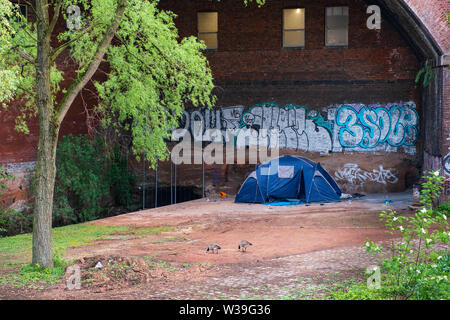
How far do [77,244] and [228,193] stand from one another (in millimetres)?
10947

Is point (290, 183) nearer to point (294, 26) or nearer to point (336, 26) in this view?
point (294, 26)

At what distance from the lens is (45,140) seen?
27.8ft

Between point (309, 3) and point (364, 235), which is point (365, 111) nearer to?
point (309, 3)

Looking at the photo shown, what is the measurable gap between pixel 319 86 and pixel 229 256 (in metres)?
13.3

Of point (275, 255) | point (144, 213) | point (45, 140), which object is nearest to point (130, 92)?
point (45, 140)

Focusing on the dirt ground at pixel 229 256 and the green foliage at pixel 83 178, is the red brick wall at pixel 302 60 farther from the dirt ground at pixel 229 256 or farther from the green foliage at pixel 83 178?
the dirt ground at pixel 229 256

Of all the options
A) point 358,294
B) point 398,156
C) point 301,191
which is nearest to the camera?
point 358,294

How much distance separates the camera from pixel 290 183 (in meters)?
18.5

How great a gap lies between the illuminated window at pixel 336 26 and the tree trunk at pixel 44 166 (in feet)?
50.3

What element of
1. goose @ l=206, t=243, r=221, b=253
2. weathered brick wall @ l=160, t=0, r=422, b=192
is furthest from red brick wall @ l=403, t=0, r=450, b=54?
goose @ l=206, t=243, r=221, b=253

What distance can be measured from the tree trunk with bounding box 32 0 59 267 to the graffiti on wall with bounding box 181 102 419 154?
1368 centimetres

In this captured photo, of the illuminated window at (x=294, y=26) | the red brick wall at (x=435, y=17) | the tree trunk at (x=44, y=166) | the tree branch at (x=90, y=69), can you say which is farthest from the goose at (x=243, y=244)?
the illuminated window at (x=294, y=26)

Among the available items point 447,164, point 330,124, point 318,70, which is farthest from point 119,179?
point 447,164

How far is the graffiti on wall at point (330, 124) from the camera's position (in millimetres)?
20969
